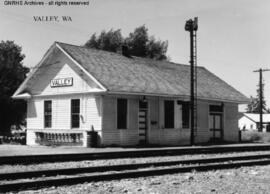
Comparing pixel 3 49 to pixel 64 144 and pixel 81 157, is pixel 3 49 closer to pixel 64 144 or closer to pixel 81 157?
pixel 64 144

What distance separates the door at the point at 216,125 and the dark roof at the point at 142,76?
1236 mm

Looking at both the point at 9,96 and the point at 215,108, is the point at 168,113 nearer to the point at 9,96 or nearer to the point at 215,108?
the point at 215,108

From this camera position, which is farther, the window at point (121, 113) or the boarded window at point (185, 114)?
the boarded window at point (185, 114)

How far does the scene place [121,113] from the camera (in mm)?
22297

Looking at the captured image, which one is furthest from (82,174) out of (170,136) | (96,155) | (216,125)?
(216,125)

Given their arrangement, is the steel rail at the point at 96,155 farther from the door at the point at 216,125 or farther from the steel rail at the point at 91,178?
the door at the point at 216,125

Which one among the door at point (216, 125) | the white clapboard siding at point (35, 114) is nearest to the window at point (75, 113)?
the white clapboard siding at point (35, 114)

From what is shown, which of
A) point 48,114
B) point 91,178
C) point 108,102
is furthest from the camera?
point 48,114

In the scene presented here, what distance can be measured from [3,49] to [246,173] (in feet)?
122

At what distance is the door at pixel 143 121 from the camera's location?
76.1ft

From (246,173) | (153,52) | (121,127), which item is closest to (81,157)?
(246,173)

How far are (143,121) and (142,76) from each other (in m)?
2.75

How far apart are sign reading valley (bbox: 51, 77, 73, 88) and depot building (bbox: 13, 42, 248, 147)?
0.14ft

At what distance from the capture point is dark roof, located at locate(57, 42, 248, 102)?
22266mm
